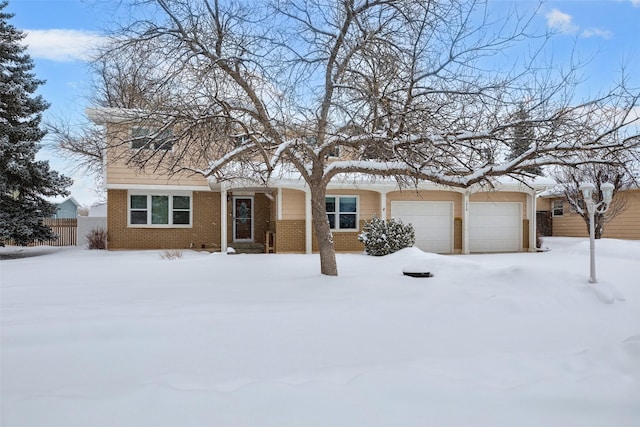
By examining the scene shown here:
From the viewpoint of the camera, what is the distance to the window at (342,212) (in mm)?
15938

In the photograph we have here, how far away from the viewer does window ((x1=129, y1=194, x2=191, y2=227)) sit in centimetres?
1652

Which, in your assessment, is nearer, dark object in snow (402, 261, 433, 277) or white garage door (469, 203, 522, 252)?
dark object in snow (402, 261, 433, 277)

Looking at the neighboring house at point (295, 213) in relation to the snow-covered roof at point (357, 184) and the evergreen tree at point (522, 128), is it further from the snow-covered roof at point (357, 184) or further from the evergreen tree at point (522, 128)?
the evergreen tree at point (522, 128)

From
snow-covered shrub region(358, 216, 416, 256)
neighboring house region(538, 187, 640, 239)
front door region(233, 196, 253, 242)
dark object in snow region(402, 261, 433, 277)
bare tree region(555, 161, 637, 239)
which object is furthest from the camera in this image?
neighboring house region(538, 187, 640, 239)

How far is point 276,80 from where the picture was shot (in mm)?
7852

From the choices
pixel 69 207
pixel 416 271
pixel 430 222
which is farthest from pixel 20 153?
pixel 69 207

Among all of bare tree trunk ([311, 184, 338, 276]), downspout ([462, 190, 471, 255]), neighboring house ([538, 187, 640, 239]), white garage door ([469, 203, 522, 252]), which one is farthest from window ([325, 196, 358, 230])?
neighboring house ([538, 187, 640, 239])

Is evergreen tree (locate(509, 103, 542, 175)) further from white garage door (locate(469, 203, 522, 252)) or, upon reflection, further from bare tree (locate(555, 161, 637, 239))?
bare tree (locate(555, 161, 637, 239))

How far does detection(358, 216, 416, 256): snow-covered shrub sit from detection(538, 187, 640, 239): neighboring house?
13.2 metres

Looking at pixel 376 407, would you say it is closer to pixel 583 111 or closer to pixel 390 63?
pixel 390 63

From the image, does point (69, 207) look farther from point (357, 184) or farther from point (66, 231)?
point (357, 184)

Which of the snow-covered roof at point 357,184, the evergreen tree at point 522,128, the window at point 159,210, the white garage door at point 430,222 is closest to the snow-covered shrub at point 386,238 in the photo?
the snow-covered roof at point 357,184

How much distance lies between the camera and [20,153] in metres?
16.0

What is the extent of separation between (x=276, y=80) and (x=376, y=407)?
6.31 meters
